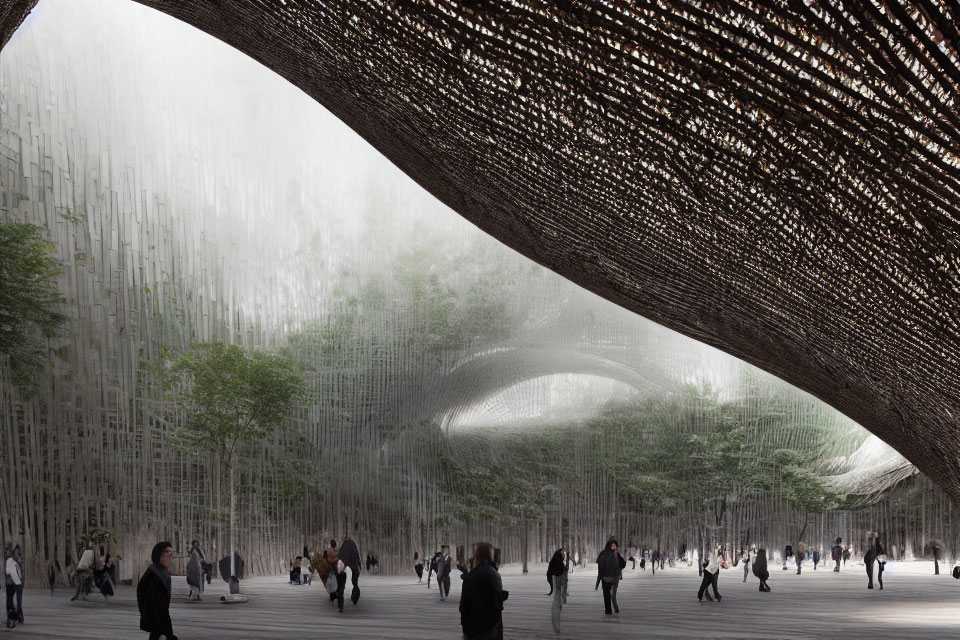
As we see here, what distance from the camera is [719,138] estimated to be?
218cm

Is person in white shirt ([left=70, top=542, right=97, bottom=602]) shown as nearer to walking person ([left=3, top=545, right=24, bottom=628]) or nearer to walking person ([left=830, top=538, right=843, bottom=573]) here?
walking person ([left=3, top=545, right=24, bottom=628])

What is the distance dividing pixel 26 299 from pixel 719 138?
16.9 metres

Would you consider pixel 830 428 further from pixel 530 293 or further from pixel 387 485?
pixel 387 485

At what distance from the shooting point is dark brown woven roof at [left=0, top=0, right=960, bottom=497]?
1728 mm

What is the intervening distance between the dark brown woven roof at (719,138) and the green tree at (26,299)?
44.9 feet

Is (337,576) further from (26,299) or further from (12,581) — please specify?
(26,299)

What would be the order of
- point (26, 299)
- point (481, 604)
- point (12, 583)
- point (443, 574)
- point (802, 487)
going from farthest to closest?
1. point (802, 487)
2. point (443, 574)
3. point (26, 299)
4. point (12, 583)
5. point (481, 604)

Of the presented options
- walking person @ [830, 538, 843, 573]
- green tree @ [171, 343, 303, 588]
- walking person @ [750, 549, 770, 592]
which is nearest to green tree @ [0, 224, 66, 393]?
green tree @ [171, 343, 303, 588]

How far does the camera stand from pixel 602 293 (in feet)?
16.0

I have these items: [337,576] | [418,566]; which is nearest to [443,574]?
[337,576]

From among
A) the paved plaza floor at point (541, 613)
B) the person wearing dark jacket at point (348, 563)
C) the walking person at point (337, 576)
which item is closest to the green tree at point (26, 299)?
the paved plaza floor at point (541, 613)

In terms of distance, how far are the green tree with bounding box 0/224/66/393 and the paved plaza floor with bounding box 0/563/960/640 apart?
457 centimetres

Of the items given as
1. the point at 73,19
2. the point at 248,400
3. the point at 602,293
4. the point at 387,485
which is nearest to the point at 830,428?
the point at 387,485

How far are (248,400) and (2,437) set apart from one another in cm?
506
